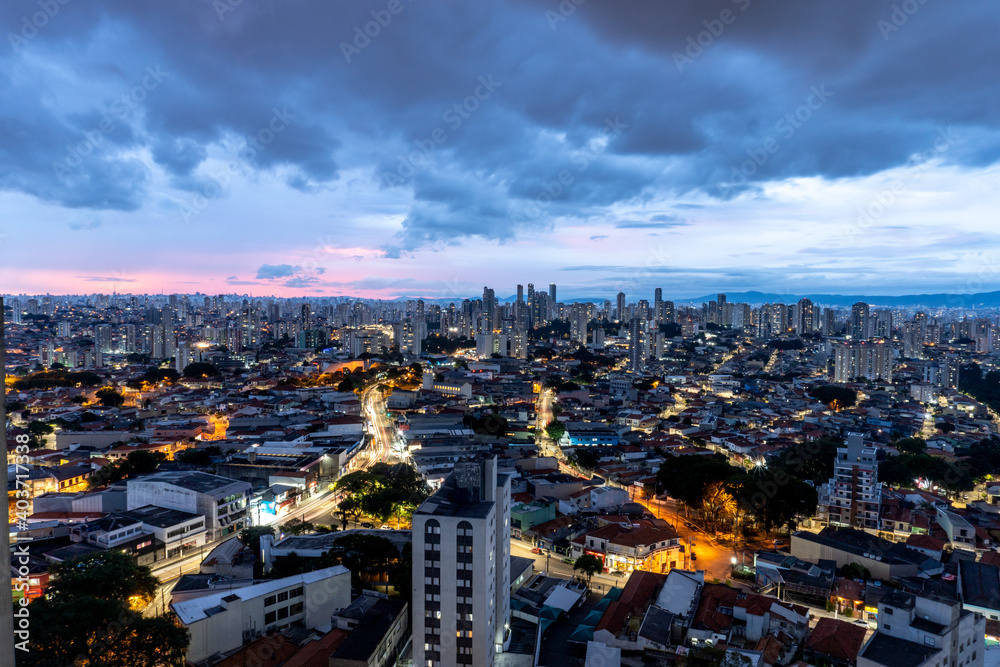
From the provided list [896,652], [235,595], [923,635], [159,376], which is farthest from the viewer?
[159,376]

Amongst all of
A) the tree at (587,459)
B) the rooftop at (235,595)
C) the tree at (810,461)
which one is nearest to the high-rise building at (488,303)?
the tree at (587,459)

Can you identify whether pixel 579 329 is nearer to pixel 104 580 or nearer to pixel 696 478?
pixel 696 478

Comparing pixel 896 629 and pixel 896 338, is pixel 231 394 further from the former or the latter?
pixel 896 338

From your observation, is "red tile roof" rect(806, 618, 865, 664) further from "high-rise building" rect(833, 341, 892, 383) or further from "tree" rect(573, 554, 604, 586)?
"high-rise building" rect(833, 341, 892, 383)

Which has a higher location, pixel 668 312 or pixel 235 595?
pixel 668 312

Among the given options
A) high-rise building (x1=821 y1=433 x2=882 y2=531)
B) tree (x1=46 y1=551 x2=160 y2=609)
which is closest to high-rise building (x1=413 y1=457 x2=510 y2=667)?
tree (x1=46 y1=551 x2=160 y2=609)

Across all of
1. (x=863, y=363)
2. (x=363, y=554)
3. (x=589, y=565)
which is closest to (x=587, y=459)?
(x=589, y=565)

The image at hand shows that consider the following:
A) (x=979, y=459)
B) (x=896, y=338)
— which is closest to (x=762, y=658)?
Answer: (x=979, y=459)

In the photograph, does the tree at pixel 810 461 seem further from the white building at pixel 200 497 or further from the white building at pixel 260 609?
the white building at pixel 200 497
